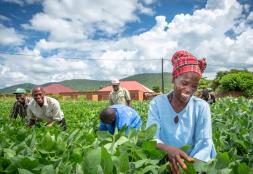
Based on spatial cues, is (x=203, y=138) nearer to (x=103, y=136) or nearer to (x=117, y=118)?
(x=103, y=136)

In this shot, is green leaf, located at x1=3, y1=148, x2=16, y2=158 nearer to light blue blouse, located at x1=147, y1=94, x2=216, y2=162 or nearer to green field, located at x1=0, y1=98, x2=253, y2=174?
green field, located at x1=0, y1=98, x2=253, y2=174

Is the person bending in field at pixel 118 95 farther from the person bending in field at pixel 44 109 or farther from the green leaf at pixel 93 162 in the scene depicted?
the green leaf at pixel 93 162

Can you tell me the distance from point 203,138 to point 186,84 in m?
0.36

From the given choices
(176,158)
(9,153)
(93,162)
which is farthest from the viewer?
(9,153)

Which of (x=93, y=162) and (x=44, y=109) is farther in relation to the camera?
(x=44, y=109)

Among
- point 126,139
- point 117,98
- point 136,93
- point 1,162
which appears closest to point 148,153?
point 126,139

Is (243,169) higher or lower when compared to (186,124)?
lower

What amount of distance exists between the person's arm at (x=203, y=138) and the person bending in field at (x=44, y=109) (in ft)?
15.8

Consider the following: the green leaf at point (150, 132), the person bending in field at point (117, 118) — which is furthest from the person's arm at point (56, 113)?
the green leaf at point (150, 132)

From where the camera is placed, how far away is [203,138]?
2.25m

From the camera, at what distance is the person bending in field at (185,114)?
7.15 ft

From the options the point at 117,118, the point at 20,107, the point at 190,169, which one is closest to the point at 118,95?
the point at 20,107

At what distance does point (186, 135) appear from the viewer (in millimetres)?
2301

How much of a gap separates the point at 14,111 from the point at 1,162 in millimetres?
7030
